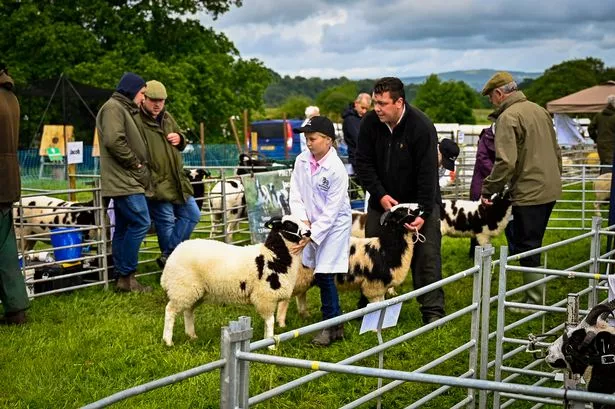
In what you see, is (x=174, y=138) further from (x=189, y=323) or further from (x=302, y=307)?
(x=189, y=323)

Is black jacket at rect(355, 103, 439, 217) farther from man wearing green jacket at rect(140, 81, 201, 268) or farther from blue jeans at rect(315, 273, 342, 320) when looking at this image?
man wearing green jacket at rect(140, 81, 201, 268)

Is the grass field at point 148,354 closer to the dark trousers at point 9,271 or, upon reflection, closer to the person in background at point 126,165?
the dark trousers at point 9,271

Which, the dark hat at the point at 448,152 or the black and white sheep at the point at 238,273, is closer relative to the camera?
the black and white sheep at the point at 238,273

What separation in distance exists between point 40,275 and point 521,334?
5.12 metres

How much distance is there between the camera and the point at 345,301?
8.75m

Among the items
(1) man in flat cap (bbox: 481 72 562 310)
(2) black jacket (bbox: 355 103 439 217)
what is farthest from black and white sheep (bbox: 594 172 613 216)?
(2) black jacket (bbox: 355 103 439 217)

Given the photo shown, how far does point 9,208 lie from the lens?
7383mm

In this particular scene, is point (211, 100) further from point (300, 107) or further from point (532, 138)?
point (300, 107)

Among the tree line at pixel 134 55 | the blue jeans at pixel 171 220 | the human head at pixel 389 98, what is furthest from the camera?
the tree line at pixel 134 55

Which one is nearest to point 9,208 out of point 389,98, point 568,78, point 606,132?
point 389,98

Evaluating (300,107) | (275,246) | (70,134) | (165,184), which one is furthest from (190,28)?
(300,107)

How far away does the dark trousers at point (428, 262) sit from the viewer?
750cm

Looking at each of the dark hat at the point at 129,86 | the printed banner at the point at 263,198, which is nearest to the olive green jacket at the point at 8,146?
the dark hat at the point at 129,86

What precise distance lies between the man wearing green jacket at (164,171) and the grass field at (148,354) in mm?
857
